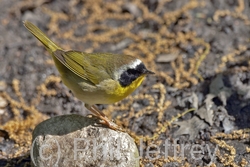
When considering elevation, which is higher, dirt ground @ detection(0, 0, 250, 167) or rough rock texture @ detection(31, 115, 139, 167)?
dirt ground @ detection(0, 0, 250, 167)

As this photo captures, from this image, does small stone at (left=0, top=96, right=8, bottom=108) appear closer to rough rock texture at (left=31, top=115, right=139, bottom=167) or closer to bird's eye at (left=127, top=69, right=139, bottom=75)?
rough rock texture at (left=31, top=115, right=139, bottom=167)

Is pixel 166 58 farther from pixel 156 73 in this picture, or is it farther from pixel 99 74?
pixel 99 74

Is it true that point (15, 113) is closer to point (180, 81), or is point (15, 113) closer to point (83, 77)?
point (83, 77)

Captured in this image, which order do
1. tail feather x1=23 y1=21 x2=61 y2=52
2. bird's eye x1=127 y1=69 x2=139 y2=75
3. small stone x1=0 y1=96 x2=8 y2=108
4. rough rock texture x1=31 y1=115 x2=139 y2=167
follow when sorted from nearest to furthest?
rough rock texture x1=31 y1=115 x2=139 y2=167 → bird's eye x1=127 y1=69 x2=139 y2=75 → tail feather x1=23 y1=21 x2=61 y2=52 → small stone x1=0 y1=96 x2=8 y2=108

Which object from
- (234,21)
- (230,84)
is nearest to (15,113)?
(230,84)

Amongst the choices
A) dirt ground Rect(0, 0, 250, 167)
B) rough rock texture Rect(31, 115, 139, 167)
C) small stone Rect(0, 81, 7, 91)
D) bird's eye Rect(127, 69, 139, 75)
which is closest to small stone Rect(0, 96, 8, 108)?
dirt ground Rect(0, 0, 250, 167)

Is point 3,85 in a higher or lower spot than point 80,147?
higher

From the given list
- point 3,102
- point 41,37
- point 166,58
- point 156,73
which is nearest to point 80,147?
point 41,37
